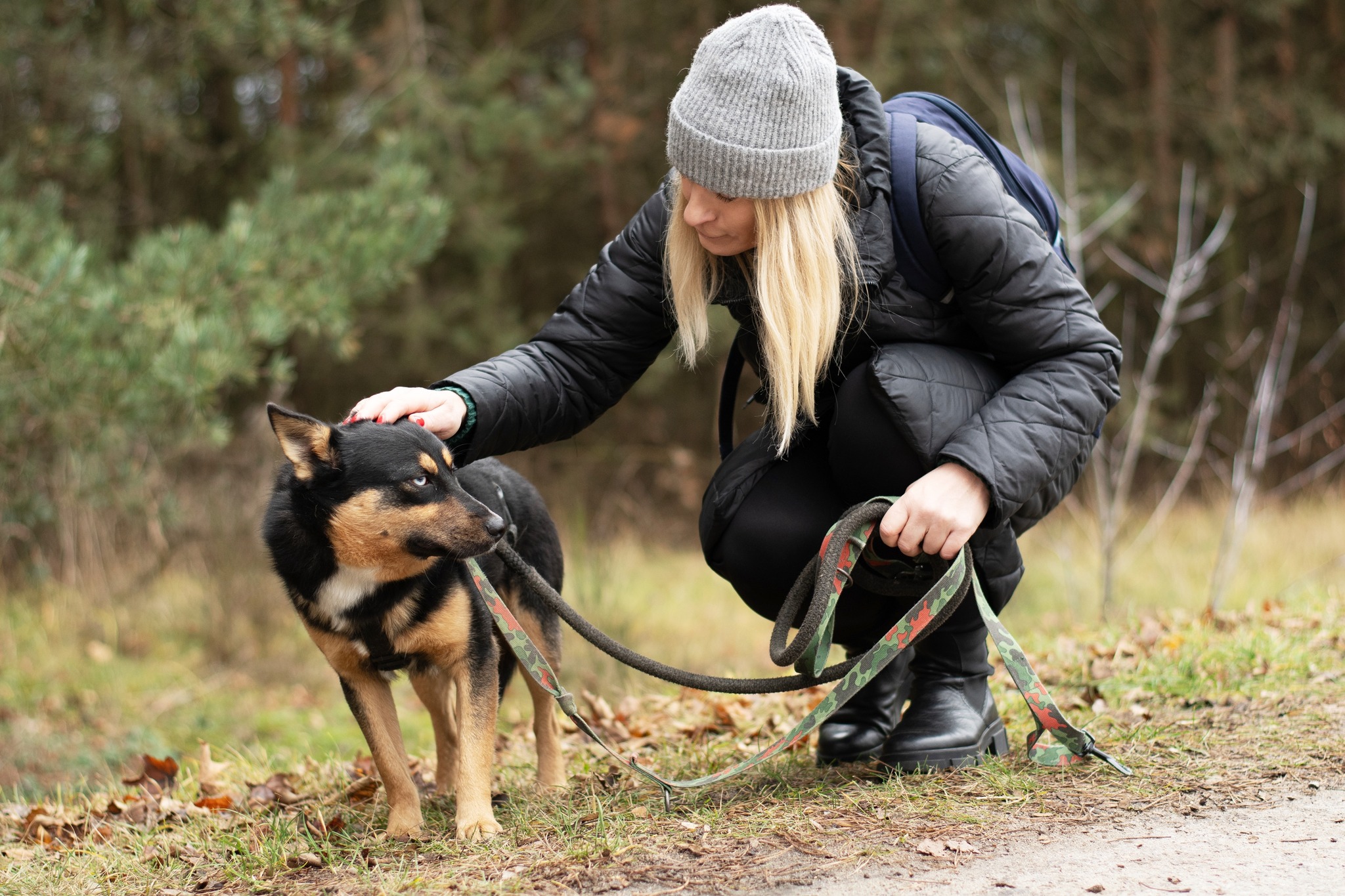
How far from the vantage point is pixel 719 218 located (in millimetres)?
2752

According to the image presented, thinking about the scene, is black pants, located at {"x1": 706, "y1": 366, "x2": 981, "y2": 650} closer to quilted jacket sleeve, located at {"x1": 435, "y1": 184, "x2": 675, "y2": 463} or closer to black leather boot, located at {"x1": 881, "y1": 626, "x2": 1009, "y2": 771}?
black leather boot, located at {"x1": 881, "y1": 626, "x2": 1009, "y2": 771}

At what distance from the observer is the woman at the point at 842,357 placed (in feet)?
8.60

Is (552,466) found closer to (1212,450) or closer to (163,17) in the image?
(163,17)

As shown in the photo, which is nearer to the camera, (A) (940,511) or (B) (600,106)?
(A) (940,511)

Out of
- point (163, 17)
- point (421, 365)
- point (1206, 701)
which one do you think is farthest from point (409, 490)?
point (421, 365)

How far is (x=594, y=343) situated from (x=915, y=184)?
992 millimetres

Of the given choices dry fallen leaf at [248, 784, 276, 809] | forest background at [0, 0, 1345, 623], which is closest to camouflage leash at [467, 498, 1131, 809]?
dry fallen leaf at [248, 784, 276, 809]

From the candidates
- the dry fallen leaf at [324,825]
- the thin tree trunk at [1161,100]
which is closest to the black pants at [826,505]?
the dry fallen leaf at [324,825]

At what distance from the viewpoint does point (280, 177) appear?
666 cm

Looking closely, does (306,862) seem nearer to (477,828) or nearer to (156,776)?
(477,828)

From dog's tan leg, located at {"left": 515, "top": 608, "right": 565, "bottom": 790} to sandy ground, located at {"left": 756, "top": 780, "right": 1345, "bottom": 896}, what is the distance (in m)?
1.23

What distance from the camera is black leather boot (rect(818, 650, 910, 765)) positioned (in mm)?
3137

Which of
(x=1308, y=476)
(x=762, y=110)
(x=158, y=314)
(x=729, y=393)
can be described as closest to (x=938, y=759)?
(x=729, y=393)

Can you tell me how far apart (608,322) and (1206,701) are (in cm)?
220
